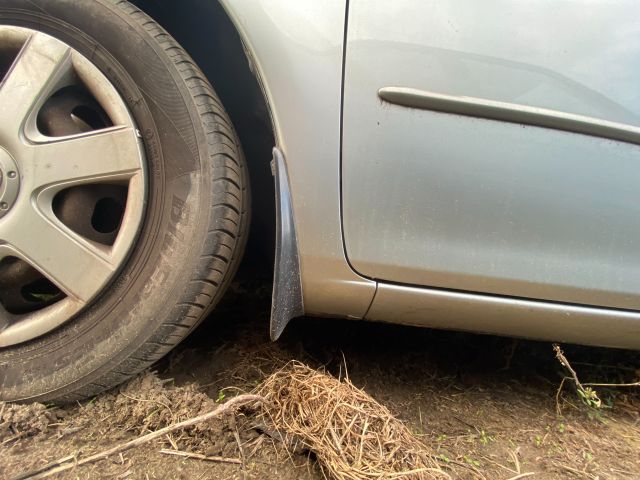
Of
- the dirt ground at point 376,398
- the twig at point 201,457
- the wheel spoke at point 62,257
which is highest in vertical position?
the wheel spoke at point 62,257

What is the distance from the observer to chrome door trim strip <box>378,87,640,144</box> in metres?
1.08

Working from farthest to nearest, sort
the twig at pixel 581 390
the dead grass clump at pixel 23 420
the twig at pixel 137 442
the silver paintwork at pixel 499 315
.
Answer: the twig at pixel 581 390 → the silver paintwork at pixel 499 315 → the dead grass clump at pixel 23 420 → the twig at pixel 137 442

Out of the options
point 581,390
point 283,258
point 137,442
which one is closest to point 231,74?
point 283,258

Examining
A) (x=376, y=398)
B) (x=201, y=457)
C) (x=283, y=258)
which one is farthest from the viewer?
(x=376, y=398)

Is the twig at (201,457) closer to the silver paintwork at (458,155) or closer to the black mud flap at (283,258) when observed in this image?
the black mud flap at (283,258)

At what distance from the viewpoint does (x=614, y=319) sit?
1292mm

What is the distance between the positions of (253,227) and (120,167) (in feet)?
1.96

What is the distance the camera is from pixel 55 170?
111 cm

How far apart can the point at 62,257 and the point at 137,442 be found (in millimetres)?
503

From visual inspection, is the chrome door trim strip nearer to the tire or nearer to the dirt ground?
the tire

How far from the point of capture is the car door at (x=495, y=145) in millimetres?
1058

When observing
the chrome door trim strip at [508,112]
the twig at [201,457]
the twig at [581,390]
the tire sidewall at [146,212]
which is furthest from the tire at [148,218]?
the twig at [581,390]

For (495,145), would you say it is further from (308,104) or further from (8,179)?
(8,179)

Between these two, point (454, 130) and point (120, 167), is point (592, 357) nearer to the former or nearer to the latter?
point (454, 130)
